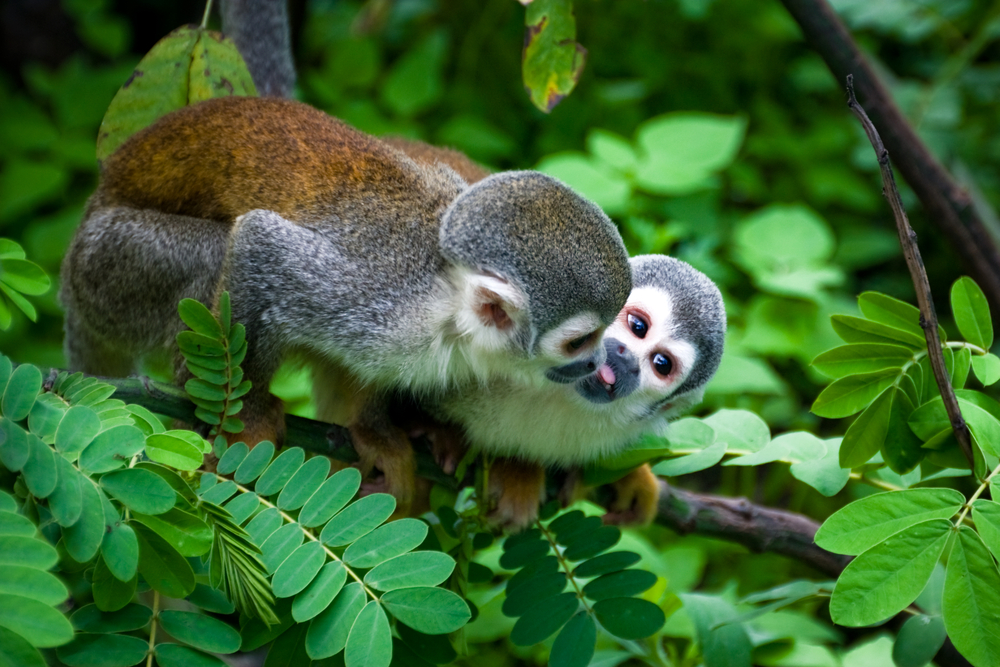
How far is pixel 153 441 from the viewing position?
4.49ft

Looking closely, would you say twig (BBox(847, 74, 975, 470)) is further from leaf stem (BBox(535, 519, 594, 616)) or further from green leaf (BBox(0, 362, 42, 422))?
green leaf (BBox(0, 362, 42, 422))

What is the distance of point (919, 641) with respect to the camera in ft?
6.04

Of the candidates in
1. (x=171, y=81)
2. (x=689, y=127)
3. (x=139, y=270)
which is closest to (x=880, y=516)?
(x=139, y=270)

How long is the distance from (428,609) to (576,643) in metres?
0.52

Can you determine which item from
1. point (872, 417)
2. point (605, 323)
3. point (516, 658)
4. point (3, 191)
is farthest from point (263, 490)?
point (3, 191)

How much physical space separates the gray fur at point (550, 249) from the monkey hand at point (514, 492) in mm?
417

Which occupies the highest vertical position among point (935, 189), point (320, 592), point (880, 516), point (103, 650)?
point (935, 189)

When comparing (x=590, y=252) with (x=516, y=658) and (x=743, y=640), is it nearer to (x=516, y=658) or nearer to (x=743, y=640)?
(x=743, y=640)

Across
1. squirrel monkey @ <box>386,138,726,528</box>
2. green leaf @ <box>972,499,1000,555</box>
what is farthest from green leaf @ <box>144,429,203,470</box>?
green leaf @ <box>972,499,1000,555</box>

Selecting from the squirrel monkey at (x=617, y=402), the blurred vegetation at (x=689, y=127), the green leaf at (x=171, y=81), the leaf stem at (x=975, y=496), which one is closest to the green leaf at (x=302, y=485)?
the squirrel monkey at (x=617, y=402)

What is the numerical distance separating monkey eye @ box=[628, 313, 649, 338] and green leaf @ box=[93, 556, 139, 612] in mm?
1239

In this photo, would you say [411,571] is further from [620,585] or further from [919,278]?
[919,278]

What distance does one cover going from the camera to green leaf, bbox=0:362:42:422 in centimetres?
127

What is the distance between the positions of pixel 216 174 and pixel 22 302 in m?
0.65
